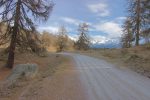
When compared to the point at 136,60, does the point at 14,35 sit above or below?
above

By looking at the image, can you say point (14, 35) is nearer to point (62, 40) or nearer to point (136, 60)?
point (136, 60)

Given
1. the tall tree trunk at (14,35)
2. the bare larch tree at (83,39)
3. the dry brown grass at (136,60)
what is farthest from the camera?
the bare larch tree at (83,39)

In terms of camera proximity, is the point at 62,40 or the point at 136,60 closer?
the point at 136,60

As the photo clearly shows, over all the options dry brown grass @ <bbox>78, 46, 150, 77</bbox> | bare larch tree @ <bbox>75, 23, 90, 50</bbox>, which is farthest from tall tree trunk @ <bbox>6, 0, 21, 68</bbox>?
bare larch tree @ <bbox>75, 23, 90, 50</bbox>

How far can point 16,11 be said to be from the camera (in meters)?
23.6

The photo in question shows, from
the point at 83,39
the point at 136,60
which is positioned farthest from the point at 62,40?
the point at 136,60

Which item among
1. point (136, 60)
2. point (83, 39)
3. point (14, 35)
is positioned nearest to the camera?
point (14, 35)

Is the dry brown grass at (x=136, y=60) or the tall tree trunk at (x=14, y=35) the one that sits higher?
the tall tree trunk at (x=14, y=35)

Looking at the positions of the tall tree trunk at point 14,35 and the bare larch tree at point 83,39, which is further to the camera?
the bare larch tree at point 83,39

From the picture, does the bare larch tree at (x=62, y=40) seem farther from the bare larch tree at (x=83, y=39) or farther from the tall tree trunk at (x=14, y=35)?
the tall tree trunk at (x=14, y=35)

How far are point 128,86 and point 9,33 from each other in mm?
14621

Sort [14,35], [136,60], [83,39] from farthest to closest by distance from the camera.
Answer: [83,39] → [136,60] → [14,35]

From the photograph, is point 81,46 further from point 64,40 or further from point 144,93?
point 144,93

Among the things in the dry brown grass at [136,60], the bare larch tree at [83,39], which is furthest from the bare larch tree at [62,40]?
the dry brown grass at [136,60]
